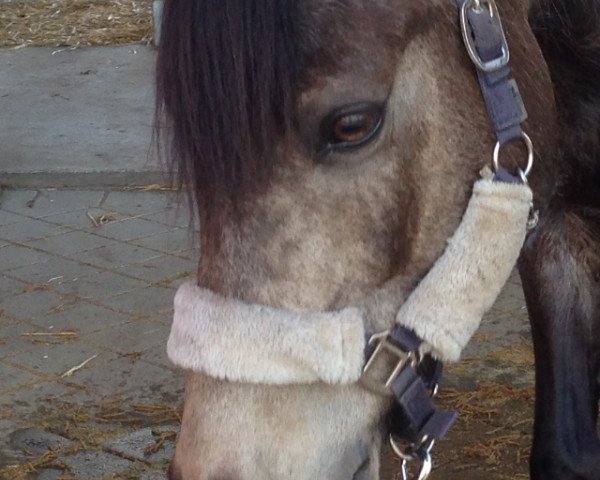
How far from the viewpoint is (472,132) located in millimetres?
1896

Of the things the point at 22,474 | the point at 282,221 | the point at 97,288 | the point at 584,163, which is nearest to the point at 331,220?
the point at 282,221

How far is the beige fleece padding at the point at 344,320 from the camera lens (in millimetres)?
1769

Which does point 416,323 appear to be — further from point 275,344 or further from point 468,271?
point 275,344

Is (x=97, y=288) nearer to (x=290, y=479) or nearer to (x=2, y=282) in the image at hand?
(x=2, y=282)

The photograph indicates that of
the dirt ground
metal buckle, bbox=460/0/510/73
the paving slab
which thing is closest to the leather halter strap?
metal buckle, bbox=460/0/510/73

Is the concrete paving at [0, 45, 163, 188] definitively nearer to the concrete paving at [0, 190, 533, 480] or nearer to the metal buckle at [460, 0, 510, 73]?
the concrete paving at [0, 190, 533, 480]

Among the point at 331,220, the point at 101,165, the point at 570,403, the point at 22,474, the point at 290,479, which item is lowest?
the point at 101,165

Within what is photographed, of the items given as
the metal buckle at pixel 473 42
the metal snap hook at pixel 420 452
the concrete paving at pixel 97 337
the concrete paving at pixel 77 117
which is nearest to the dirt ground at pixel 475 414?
the concrete paving at pixel 97 337

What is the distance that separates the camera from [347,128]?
1743 millimetres

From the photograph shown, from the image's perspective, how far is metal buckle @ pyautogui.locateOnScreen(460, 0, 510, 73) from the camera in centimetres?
187

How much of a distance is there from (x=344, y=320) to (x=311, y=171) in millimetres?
236

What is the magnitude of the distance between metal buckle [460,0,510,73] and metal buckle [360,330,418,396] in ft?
1.52

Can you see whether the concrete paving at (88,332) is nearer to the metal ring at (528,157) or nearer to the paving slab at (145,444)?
the paving slab at (145,444)

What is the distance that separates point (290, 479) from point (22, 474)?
1.72 m
